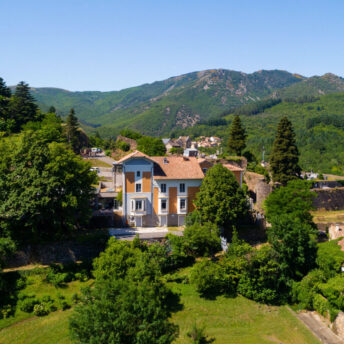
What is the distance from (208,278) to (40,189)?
1691cm

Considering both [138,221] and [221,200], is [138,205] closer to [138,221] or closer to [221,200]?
[138,221]

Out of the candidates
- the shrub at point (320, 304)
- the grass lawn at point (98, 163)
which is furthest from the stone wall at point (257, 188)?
the grass lawn at point (98, 163)

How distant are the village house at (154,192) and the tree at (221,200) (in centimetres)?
341

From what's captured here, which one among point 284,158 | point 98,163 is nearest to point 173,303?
point 284,158

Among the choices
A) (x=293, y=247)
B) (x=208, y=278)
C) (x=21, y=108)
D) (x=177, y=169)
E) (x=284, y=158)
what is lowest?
(x=208, y=278)

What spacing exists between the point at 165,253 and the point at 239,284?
290 inches

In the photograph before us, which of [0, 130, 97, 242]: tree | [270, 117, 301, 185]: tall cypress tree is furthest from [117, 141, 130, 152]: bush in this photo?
[0, 130, 97, 242]: tree

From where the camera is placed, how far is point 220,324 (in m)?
26.4

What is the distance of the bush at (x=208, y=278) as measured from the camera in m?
29.1

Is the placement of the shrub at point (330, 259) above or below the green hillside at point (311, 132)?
below

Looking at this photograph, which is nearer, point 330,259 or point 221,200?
point 330,259

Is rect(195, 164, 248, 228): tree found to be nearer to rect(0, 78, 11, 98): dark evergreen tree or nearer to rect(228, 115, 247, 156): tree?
rect(228, 115, 247, 156): tree

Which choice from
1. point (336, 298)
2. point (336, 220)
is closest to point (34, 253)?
point (336, 298)

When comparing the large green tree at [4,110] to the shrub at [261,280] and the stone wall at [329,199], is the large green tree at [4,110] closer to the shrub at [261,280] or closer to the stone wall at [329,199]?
the shrub at [261,280]
